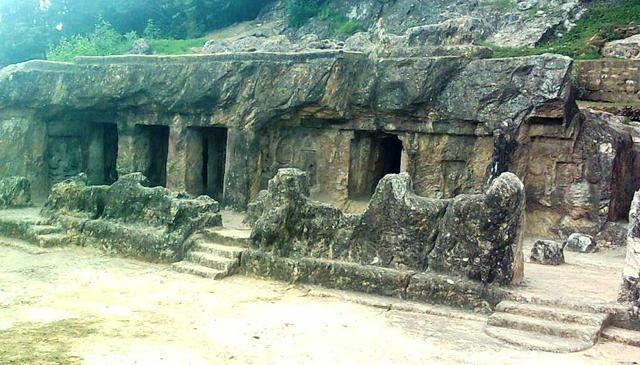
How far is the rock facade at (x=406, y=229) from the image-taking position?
919 centimetres

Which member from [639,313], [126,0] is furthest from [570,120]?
[126,0]

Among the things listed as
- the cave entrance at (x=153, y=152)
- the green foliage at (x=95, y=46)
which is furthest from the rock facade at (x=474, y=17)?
the cave entrance at (x=153, y=152)

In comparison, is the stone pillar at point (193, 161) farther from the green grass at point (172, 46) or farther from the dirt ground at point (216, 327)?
the green grass at point (172, 46)

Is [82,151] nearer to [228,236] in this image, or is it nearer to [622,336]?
[228,236]

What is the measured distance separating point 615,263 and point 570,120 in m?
3.32

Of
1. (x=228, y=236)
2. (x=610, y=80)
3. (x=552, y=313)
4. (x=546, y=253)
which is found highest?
(x=610, y=80)

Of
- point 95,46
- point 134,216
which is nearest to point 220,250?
point 134,216

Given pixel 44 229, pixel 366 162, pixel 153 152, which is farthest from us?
pixel 153 152

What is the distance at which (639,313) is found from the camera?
27.0ft

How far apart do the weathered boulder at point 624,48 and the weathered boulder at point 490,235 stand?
15574 mm

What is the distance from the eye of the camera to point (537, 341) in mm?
7918

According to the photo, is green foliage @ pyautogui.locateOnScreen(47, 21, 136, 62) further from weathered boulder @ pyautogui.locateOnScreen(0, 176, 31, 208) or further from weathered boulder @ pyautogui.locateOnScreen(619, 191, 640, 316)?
weathered boulder @ pyautogui.locateOnScreen(619, 191, 640, 316)

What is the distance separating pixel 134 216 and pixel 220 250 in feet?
6.87

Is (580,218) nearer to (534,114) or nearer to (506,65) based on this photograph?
(534,114)
